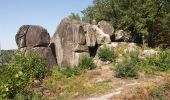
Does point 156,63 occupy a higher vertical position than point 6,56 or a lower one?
lower

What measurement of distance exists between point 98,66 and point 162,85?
6.80 meters

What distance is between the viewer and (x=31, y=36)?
25.6m

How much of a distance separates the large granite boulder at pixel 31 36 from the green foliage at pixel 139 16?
10524 mm

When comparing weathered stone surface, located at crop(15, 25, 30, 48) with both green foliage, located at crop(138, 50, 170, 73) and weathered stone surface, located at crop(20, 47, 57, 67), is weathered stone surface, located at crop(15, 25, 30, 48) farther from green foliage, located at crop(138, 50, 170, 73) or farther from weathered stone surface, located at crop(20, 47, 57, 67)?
green foliage, located at crop(138, 50, 170, 73)

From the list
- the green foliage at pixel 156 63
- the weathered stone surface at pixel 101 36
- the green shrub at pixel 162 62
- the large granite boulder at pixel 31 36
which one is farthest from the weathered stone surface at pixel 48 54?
the green shrub at pixel 162 62

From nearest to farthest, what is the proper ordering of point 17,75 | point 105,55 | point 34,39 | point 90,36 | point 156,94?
point 17,75 < point 156,94 < point 105,55 < point 34,39 < point 90,36

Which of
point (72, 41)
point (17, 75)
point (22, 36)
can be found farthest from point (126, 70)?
point (22, 36)

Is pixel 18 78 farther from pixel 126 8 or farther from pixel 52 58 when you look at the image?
pixel 126 8

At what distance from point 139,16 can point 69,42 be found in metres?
9.25

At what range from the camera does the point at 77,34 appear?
90.0ft

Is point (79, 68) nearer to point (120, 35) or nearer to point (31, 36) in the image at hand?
point (31, 36)

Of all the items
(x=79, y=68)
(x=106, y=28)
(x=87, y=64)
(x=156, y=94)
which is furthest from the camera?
(x=106, y=28)

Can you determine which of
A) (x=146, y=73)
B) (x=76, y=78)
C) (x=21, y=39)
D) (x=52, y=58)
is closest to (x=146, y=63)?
(x=146, y=73)

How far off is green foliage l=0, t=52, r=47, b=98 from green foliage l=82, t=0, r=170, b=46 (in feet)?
51.6
